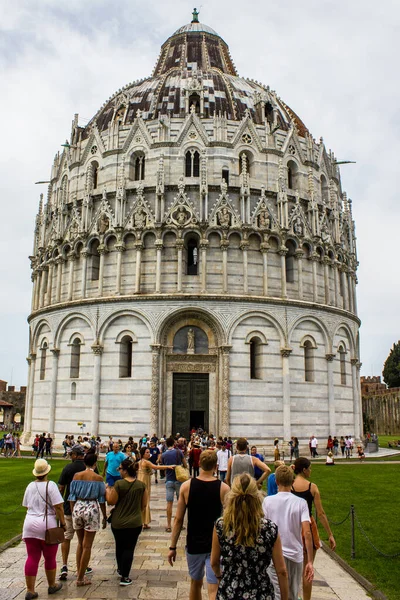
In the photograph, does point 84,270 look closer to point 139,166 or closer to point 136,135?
point 139,166

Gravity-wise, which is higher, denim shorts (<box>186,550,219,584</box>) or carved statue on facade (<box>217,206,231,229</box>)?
carved statue on facade (<box>217,206,231,229</box>)

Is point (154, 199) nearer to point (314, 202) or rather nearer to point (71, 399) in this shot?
point (314, 202)

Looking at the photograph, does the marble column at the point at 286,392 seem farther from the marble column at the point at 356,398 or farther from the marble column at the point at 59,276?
the marble column at the point at 59,276

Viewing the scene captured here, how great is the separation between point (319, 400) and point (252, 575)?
30.8 meters

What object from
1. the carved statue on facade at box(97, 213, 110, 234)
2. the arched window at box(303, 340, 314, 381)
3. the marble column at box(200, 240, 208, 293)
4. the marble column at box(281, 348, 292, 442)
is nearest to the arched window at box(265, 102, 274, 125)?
the marble column at box(200, 240, 208, 293)

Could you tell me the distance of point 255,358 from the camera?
33281mm

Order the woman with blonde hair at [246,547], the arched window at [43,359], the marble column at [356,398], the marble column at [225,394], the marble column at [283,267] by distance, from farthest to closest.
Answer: the arched window at [43,359]
the marble column at [356,398]
the marble column at [283,267]
the marble column at [225,394]
the woman with blonde hair at [246,547]

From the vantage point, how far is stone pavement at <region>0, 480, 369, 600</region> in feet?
27.0

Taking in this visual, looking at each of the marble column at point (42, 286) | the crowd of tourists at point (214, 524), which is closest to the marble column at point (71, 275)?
the marble column at point (42, 286)

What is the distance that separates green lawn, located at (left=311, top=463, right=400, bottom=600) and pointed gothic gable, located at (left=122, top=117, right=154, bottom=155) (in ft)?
78.2

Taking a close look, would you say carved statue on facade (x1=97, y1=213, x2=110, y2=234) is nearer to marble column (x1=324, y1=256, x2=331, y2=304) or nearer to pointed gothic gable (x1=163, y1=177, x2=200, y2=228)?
pointed gothic gable (x1=163, y1=177, x2=200, y2=228)

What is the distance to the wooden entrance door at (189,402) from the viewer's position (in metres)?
32.1

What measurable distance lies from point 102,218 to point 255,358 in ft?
45.1

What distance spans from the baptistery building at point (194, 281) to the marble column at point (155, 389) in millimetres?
83
